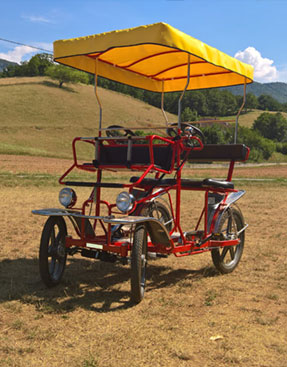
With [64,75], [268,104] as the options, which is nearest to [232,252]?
[64,75]

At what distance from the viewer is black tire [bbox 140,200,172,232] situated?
6.00 metres

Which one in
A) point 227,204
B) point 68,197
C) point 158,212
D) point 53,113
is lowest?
point 158,212

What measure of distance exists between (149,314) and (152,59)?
12.3 ft

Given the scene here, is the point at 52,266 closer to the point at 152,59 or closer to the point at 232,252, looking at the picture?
the point at 232,252

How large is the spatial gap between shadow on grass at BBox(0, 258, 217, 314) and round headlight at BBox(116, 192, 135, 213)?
1.02 meters

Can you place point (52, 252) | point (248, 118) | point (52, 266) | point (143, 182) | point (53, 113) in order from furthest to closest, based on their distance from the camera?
point (248, 118)
point (53, 113)
point (143, 182)
point (52, 266)
point (52, 252)

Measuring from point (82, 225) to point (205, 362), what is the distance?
90.0 inches

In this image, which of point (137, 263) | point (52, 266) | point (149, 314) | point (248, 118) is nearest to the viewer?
point (149, 314)

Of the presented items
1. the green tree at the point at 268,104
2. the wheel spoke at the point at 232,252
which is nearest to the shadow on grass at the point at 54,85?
the wheel spoke at the point at 232,252

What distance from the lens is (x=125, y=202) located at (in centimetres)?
433

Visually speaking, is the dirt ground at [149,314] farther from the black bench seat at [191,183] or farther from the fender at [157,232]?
the black bench seat at [191,183]

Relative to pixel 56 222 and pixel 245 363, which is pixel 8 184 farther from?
pixel 245 363

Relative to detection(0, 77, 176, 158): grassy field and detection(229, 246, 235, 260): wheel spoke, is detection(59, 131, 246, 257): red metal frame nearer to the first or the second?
detection(229, 246, 235, 260): wheel spoke

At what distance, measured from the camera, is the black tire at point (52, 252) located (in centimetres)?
463
